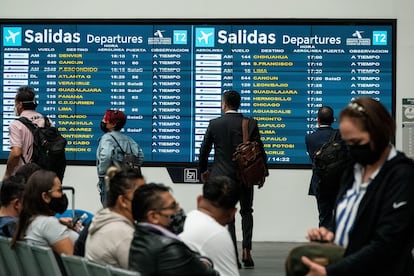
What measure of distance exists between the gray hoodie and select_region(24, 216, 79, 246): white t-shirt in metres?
0.73

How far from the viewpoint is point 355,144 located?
381cm

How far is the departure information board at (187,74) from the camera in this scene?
11492 mm

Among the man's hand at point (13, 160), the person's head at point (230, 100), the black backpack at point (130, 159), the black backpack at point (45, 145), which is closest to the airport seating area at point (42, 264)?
the man's hand at point (13, 160)

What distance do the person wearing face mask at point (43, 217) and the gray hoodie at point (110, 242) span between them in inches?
28.8

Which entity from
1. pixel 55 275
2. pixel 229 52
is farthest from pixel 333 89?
pixel 55 275

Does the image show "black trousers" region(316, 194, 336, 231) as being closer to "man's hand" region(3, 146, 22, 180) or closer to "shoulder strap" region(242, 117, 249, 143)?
"shoulder strap" region(242, 117, 249, 143)

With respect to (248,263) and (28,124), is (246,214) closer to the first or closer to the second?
(248,263)

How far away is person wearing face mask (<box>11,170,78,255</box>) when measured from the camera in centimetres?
570

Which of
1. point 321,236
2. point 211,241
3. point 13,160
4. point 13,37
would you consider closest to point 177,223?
point 211,241

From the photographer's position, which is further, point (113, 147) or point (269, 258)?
point (269, 258)

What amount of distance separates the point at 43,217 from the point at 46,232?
0.12 m

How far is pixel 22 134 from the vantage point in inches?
341

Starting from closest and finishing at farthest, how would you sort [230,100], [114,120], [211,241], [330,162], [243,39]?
[211,241], [330,162], [230,100], [114,120], [243,39]

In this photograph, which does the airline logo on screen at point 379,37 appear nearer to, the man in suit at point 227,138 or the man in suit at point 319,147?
the man in suit at point 319,147
